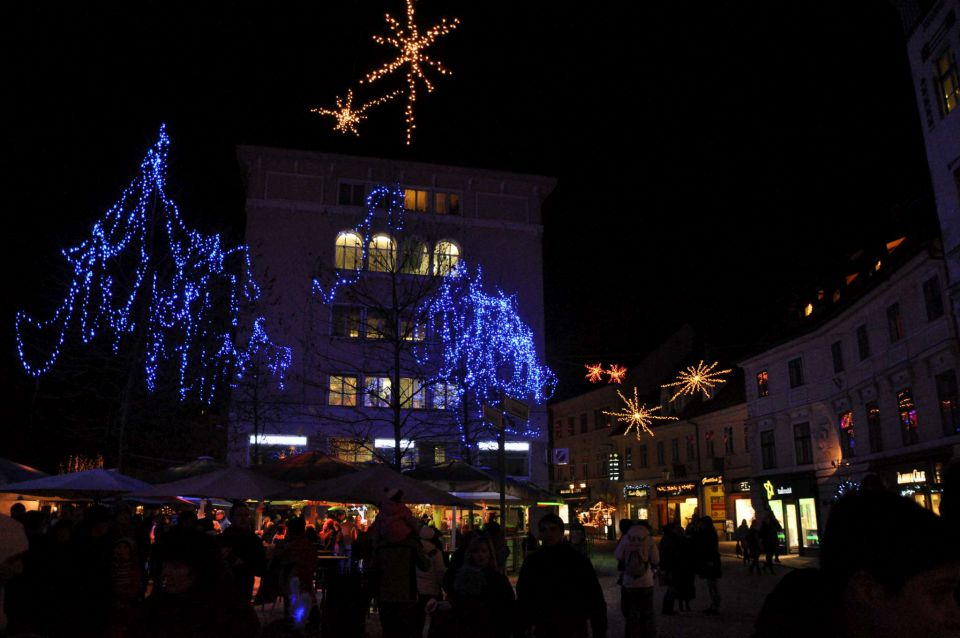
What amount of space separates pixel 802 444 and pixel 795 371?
324 cm

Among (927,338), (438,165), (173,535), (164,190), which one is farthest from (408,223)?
(173,535)

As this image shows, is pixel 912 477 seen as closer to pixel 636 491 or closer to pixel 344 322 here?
pixel 344 322

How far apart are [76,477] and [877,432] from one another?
2544cm

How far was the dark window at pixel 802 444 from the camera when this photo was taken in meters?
33.6

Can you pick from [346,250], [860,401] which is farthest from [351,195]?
[860,401]

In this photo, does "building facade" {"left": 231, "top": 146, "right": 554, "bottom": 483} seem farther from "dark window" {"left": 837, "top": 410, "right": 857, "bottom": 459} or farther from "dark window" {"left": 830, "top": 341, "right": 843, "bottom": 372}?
"dark window" {"left": 837, "top": 410, "right": 857, "bottom": 459}

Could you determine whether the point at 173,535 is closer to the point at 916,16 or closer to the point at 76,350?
the point at 76,350

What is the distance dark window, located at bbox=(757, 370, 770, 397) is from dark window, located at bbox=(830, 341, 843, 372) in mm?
6098

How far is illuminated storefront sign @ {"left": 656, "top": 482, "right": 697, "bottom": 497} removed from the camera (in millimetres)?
46219

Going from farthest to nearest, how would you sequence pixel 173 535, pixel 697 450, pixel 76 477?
pixel 697 450
pixel 76 477
pixel 173 535

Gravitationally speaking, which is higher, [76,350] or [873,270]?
[873,270]

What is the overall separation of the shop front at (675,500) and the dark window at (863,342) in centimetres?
1932

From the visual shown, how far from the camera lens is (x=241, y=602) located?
4141 millimetres

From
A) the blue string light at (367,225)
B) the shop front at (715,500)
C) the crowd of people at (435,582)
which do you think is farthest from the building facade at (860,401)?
the blue string light at (367,225)
